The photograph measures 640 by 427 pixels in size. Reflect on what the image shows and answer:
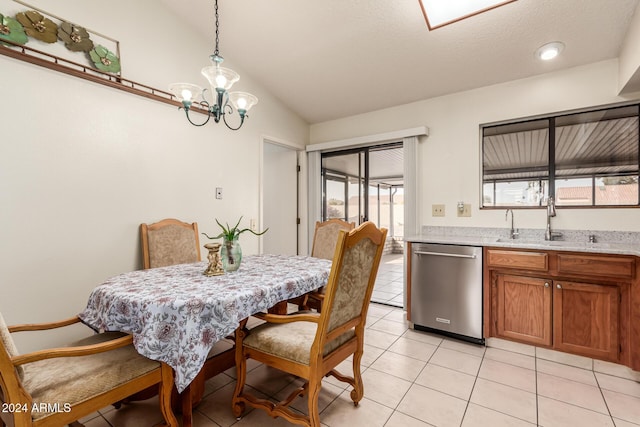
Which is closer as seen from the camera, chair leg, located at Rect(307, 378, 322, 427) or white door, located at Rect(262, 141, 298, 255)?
chair leg, located at Rect(307, 378, 322, 427)

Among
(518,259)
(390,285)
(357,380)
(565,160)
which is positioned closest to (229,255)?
(357,380)

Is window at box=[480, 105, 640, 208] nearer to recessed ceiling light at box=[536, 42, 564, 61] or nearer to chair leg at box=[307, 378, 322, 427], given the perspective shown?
recessed ceiling light at box=[536, 42, 564, 61]

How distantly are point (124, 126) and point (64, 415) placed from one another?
206 cm

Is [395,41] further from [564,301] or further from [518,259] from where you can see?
[564,301]

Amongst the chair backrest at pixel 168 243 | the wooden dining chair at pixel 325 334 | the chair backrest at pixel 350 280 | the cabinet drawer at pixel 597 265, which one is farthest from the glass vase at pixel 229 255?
the cabinet drawer at pixel 597 265

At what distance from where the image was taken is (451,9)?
2248 mm

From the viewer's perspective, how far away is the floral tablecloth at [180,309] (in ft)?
4.16

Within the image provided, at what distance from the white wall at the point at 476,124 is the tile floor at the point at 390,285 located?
3.85 ft

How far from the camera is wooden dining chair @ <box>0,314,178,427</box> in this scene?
99cm

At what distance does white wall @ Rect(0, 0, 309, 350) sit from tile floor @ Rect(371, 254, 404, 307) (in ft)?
7.69

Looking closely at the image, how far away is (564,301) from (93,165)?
372 centimetres

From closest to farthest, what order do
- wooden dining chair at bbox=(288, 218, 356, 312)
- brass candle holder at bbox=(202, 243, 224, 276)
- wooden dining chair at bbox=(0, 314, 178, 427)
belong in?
wooden dining chair at bbox=(0, 314, 178, 427) < brass candle holder at bbox=(202, 243, 224, 276) < wooden dining chair at bbox=(288, 218, 356, 312)

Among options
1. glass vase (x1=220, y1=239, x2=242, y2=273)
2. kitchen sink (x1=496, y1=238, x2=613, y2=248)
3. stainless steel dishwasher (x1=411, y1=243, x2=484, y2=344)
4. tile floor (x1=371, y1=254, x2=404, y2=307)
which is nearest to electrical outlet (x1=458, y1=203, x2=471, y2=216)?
kitchen sink (x1=496, y1=238, x2=613, y2=248)

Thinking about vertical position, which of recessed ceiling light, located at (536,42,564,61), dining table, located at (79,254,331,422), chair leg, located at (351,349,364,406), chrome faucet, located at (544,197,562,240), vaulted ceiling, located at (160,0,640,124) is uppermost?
vaulted ceiling, located at (160,0,640,124)
